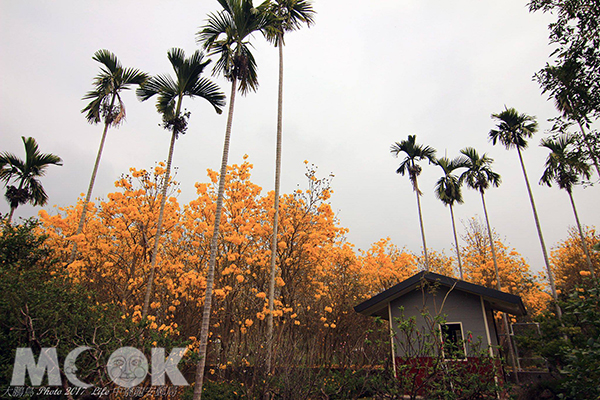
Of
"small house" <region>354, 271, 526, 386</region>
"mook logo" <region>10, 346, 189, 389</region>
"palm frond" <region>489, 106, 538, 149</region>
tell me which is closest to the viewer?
"mook logo" <region>10, 346, 189, 389</region>

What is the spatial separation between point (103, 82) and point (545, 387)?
14686 mm

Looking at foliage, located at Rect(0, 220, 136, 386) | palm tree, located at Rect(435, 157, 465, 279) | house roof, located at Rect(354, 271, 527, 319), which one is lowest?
foliage, located at Rect(0, 220, 136, 386)

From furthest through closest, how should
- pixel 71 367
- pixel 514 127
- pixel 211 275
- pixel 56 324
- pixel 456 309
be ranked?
pixel 514 127, pixel 456 309, pixel 211 275, pixel 56 324, pixel 71 367

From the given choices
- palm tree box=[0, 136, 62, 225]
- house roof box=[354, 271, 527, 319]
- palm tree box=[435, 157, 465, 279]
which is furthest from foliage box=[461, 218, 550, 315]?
palm tree box=[0, 136, 62, 225]

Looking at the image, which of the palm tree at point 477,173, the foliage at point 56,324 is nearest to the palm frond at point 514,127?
the palm tree at point 477,173

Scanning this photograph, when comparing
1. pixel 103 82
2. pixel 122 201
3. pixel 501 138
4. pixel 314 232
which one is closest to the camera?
pixel 122 201

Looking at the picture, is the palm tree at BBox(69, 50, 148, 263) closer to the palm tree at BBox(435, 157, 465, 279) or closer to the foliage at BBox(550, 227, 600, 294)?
the palm tree at BBox(435, 157, 465, 279)

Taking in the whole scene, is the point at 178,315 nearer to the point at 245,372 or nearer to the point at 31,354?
the point at 245,372

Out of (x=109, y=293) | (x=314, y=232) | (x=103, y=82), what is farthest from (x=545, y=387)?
(x=103, y=82)

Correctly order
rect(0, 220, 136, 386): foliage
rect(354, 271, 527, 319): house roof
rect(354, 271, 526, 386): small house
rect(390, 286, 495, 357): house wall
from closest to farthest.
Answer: rect(0, 220, 136, 386): foliage, rect(354, 271, 527, 319): house roof, rect(354, 271, 526, 386): small house, rect(390, 286, 495, 357): house wall

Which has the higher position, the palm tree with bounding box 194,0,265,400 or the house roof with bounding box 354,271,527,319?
the palm tree with bounding box 194,0,265,400

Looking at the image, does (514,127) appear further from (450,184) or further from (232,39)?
(232,39)

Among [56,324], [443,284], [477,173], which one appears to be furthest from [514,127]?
[56,324]

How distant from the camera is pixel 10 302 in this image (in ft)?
13.8
